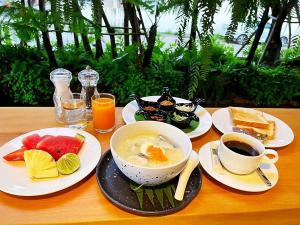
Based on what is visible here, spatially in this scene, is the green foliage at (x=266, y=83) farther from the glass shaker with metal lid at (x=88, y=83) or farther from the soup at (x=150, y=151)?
the soup at (x=150, y=151)

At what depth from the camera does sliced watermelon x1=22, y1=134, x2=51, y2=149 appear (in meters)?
0.85

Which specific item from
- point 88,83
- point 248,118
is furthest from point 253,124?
point 88,83

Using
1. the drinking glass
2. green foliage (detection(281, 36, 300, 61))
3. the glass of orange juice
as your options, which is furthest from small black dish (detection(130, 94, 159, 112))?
green foliage (detection(281, 36, 300, 61))

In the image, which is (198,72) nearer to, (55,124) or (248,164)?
(248,164)

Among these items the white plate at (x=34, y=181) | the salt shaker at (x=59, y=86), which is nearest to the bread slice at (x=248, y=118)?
the white plate at (x=34, y=181)

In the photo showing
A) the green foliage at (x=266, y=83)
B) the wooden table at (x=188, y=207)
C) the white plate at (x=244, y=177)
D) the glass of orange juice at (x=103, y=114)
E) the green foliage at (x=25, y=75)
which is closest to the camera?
the wooden table at (x=188, y=207)

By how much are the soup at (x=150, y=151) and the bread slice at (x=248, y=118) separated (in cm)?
43

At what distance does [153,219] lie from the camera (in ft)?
2.20

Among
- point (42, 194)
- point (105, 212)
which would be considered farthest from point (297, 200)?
point (42, 194)

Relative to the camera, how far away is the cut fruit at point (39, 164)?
0.74 m

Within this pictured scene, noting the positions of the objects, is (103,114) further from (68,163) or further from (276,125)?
(276,125)

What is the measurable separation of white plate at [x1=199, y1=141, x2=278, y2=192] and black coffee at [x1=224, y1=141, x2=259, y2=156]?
0.07 meters

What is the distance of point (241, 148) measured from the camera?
0.82 m

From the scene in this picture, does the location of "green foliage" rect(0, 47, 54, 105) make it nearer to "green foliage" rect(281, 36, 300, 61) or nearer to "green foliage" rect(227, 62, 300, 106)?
"green foliage" rect(227, 62, 300, 106)
